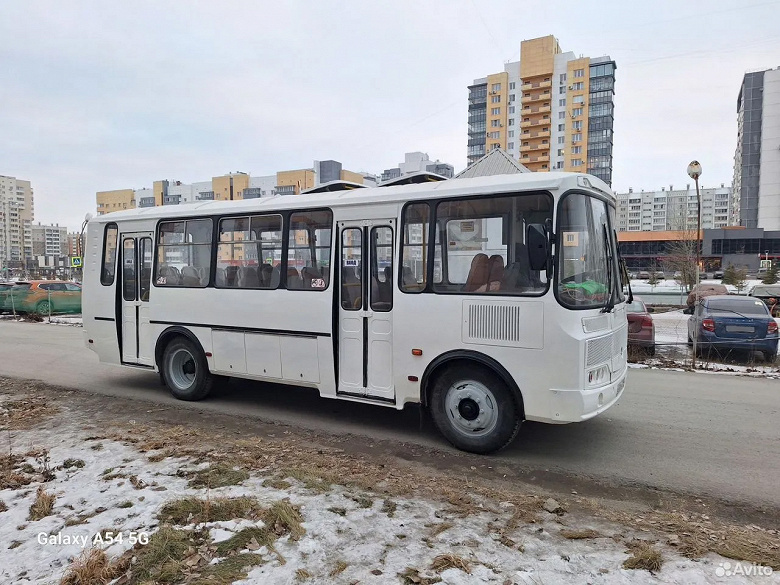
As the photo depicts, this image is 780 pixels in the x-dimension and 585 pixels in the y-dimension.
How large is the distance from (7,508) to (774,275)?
52.7 metres

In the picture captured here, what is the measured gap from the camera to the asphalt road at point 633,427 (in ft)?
16.9

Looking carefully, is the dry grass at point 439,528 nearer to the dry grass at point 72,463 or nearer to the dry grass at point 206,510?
the dry grass at point 206,510

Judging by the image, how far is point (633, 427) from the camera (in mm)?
6656

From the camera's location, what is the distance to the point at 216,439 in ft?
19.9

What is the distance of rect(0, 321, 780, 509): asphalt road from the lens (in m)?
5.16

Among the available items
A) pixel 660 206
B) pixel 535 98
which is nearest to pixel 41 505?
pixel 535 98


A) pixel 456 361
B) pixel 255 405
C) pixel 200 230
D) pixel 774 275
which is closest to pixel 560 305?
pixel 456 361

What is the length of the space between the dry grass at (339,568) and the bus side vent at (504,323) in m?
2.79

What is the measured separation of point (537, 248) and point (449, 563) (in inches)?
116

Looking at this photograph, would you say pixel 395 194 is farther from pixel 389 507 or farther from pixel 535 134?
pixel 535 134

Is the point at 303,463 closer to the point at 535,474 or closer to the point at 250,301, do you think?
the point at 535,474

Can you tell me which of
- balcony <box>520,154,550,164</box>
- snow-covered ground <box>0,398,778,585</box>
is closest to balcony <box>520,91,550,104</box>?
balcony <box>520,154,550,164</box>

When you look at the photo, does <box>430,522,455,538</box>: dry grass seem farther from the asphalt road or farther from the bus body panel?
the bus body panel

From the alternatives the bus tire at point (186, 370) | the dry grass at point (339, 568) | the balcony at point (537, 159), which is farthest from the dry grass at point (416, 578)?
the balcony at point (537, 159)
